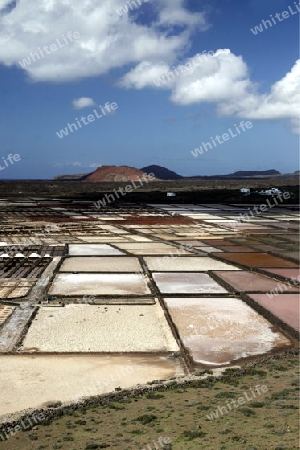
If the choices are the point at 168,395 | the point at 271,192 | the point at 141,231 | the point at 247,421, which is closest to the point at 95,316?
the point at 168,395

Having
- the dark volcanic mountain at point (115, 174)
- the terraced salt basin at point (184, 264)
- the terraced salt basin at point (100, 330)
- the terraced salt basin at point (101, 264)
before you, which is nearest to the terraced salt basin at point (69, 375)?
the terraced salt basin at point (100, 330)

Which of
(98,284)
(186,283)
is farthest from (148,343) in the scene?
(186,283)

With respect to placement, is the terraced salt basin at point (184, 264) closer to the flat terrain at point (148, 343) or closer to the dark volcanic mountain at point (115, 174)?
the flat terrain at point (148, 343)

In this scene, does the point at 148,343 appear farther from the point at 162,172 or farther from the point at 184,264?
the point at 162,172

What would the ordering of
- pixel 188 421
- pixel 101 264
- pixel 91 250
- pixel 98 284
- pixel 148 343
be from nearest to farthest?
pixel 188 421 < pixel 148 343 < pixel 98 284 < pixel 101 264 < pixel 91 250

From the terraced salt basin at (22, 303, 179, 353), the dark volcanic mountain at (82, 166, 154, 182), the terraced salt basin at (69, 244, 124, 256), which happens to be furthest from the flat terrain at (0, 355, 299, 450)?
the dark volcanic mountain at (82, 166, 154, 182)

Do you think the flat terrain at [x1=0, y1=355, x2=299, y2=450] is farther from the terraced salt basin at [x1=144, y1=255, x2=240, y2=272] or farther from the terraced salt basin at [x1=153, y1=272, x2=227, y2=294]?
the terraced salt basin at [x1=144, y1=255, x2=240, y2=272]
